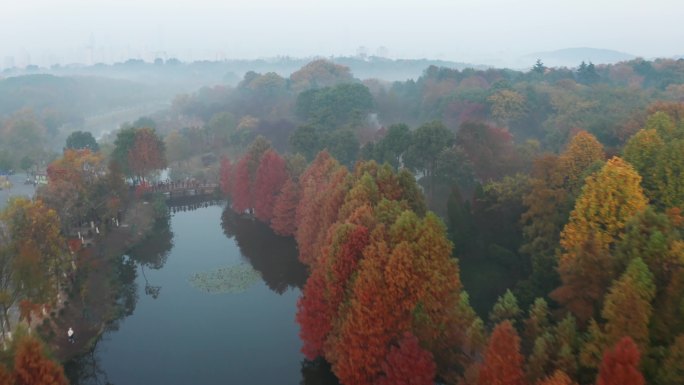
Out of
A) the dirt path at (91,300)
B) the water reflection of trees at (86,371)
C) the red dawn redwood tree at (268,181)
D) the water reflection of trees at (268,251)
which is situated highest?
the red dawn redwood tree at (268,181)

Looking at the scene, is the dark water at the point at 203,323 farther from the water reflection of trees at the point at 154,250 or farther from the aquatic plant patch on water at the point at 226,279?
the aquatic plant patch on water at the point at 226,279

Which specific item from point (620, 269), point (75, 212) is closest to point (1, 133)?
point (75, 212)

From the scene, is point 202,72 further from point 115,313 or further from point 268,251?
point 115,313

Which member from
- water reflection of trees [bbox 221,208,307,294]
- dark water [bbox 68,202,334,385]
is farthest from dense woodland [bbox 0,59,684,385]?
dark water [bbox 68,202,334,385]

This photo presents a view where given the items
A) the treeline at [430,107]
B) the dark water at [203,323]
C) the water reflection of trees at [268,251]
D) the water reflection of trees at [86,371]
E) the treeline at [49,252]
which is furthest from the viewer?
the treeline at [430,107]

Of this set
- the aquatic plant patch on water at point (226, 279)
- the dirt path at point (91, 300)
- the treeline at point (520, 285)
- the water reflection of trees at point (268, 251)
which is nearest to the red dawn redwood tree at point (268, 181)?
the water reflection of trees at point (268, 251)

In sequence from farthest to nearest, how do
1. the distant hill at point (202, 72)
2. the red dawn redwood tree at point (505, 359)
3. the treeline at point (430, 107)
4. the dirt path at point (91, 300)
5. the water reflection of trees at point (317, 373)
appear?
the distant hill at point (202, 72), the treeline at point (430, 107), the dirt path at point (91, 300), the water reflection of trees at point (317, 373), the red dawn redwood tree at point (505, 359)

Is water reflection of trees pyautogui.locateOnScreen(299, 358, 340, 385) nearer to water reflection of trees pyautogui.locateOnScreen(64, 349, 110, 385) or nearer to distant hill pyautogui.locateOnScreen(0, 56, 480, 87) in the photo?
water reflection of trees pyautogui.locateOnScreen(64, 349, 110, 385)
